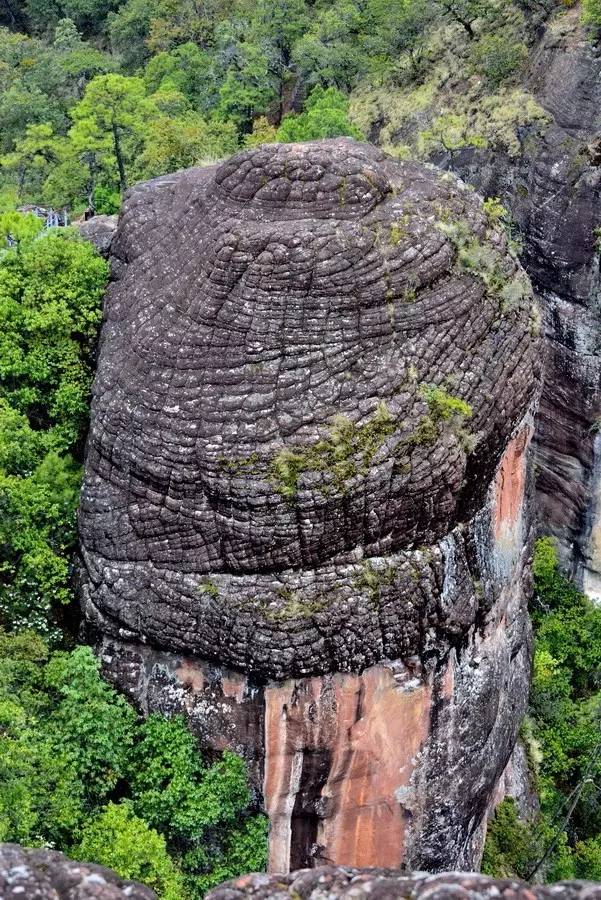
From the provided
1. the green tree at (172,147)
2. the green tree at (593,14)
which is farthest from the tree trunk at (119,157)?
the green tree at (593,14)

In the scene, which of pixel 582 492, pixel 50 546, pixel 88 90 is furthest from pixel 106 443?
pixel 88 90

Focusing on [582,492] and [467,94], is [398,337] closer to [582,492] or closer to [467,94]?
[582,492]

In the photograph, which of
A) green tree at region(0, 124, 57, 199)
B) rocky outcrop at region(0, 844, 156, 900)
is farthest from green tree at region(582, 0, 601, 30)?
rocky outcrop at region(0, 844, 156, 900)

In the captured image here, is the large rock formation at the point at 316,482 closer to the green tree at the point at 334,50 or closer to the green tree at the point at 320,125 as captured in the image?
the green tree at the point at 320,125

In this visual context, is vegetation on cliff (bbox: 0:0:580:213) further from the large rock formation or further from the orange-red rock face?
the orange-red rock face

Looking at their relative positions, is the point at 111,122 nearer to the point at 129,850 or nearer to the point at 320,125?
the point at 320,125
